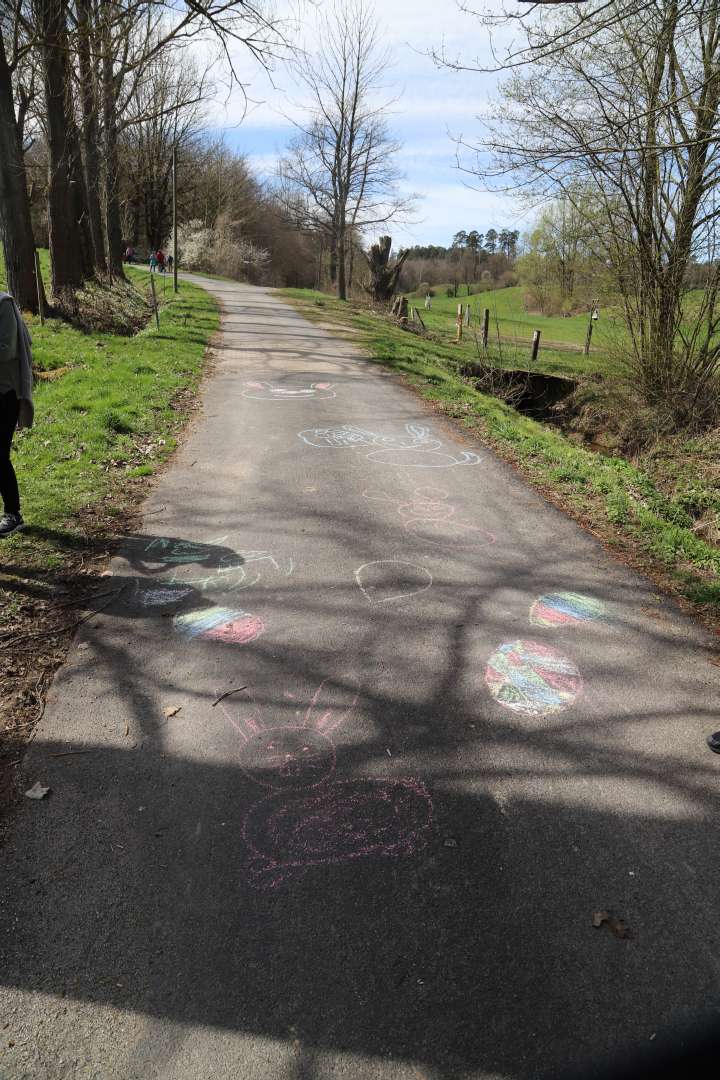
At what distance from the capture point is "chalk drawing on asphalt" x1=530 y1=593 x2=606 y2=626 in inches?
172

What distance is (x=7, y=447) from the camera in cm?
497

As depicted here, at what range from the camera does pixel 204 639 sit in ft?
13.1

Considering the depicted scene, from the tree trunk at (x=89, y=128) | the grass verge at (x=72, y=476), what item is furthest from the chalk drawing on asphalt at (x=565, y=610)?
the tree trunk at (x=89, y=128)

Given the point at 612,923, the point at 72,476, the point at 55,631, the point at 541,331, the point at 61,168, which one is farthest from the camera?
the point at 541,331

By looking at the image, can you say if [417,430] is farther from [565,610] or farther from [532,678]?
[532,678]

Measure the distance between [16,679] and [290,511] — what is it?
2868mm

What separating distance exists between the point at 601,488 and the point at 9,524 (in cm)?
562

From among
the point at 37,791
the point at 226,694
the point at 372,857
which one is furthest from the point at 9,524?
the point at 372,857

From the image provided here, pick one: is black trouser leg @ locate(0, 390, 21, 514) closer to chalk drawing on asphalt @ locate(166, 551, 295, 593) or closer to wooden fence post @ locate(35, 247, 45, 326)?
chalk drawing on asphalt @ locate(166, 551, 295, 593)

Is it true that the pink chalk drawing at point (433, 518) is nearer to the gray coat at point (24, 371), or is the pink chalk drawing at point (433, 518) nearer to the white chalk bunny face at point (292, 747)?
the white chalk bunny face at point (292, 747)

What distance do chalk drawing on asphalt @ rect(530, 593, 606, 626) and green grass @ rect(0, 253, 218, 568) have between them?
344 cm

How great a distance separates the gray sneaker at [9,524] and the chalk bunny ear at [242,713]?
8.72 ft

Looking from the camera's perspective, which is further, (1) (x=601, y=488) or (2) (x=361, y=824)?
(1) (x=601, y=488)

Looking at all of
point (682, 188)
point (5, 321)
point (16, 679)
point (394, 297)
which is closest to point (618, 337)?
point (682, 188)
